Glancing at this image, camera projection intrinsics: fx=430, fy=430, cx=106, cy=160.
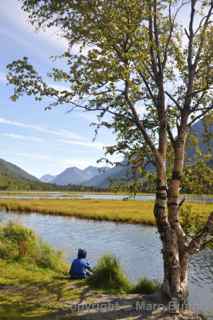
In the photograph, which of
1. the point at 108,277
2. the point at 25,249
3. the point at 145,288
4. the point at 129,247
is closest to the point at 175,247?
the point at 145,288

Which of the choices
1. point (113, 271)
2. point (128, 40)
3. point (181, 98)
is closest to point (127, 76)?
point (128, 40)

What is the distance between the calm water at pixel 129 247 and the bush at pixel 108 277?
3.87m

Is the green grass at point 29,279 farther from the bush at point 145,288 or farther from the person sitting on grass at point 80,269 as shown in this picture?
the bush at point 145,288

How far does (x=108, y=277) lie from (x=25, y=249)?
6.06 metres

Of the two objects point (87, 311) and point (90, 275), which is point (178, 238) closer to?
point (87, 311)

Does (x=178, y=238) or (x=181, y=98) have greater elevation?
(x=181, y=98)

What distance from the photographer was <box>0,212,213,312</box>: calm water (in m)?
24.9

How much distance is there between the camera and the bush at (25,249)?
2216cm

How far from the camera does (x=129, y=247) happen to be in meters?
38.8

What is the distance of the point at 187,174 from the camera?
16.7 metres

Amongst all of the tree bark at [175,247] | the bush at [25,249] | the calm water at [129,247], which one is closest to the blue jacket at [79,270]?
the bush at [25,249]

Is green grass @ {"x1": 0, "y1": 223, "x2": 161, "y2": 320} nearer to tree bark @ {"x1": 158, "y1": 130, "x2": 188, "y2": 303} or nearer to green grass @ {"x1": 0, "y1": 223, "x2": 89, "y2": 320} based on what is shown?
green grass @ {"x1": 0, "y1": 223, "x2": 89, "y2": 320}

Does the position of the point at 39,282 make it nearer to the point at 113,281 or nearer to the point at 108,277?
the point at 108,277

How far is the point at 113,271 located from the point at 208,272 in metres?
11.0
